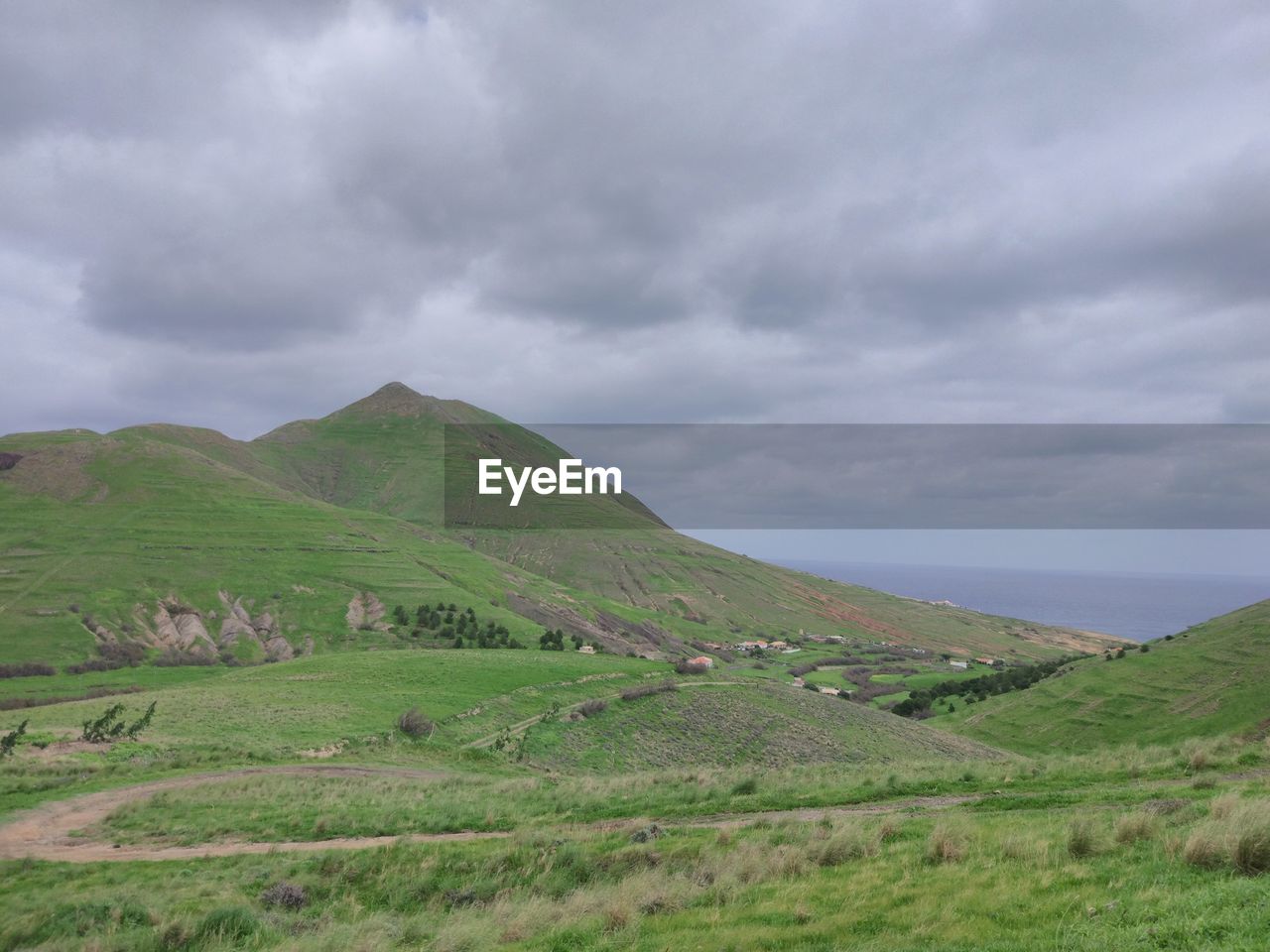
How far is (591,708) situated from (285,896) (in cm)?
3563

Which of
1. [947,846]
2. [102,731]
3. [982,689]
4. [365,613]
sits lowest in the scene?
[982,689]

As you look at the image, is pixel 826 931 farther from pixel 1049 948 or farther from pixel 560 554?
pixel 560 554

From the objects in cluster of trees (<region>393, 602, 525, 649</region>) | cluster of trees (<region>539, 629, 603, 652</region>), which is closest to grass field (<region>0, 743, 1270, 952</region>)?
cluster of trees (<region>539, 629, 603, 652</region>)

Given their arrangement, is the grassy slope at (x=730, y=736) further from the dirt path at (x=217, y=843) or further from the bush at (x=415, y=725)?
the dirt path at (x=217, y=843)

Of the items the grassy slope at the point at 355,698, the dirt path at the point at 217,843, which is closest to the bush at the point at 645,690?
the grassy slope at the point at 355,698

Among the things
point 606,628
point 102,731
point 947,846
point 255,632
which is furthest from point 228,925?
point 606,628

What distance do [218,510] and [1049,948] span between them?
481 feet

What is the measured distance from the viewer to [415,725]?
41.1 metres

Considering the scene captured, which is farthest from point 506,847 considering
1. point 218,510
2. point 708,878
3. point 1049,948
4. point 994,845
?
point 218,510

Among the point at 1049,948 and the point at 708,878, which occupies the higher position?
the point at 1049,948

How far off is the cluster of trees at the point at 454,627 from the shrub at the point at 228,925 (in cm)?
7099

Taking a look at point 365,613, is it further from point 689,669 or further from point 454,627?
point 689,669

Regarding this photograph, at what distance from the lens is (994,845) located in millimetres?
11438

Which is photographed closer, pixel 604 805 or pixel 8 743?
pixel 604 805
